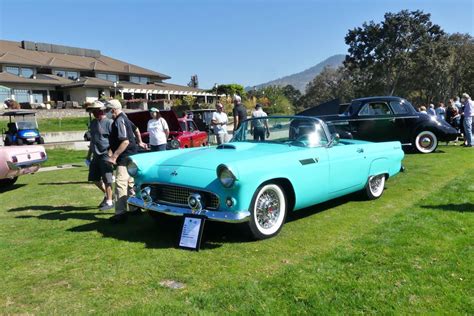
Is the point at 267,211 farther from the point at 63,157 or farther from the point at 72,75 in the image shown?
the point at 72,75

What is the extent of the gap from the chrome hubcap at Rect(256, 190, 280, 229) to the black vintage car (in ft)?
26.6

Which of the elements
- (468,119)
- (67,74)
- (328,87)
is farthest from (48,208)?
(328,87)

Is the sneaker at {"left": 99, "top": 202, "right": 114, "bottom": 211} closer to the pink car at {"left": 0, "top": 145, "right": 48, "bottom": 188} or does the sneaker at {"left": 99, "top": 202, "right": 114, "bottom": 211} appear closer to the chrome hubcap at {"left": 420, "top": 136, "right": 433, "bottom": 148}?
the pink car at {"left": 0, "top": 145, "right": 48, "bottom": 188}

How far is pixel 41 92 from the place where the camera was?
4169 centimetres

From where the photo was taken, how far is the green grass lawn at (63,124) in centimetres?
2942

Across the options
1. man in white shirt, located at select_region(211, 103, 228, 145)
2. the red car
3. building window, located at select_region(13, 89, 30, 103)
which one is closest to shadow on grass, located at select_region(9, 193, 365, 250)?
the red car

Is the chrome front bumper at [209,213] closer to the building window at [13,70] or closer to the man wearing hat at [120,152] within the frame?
the man wearing hat at [120,152]

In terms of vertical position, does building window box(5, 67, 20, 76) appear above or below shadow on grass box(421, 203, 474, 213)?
above

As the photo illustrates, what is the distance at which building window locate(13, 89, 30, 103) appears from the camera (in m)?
38.4

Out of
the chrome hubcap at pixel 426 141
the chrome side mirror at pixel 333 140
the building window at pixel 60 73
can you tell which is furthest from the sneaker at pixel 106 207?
the building window at pixel 60 73

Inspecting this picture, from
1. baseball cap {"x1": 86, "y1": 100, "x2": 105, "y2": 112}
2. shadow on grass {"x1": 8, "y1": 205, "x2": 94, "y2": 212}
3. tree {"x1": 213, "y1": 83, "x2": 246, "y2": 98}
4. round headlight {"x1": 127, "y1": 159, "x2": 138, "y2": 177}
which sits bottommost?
shadow on grass {"x1": 8, "y1": 205, "x2": 94, "y2": 212}

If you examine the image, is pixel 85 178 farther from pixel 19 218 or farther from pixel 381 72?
pixel 381 72

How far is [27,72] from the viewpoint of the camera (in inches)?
1666

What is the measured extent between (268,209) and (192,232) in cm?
89
